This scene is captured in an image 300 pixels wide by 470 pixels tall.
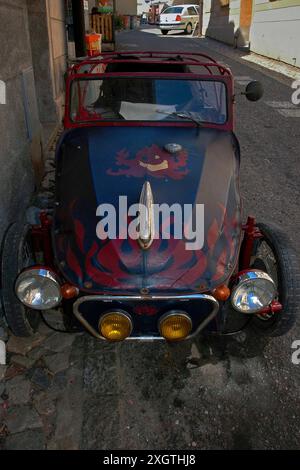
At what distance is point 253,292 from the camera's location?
2.35m

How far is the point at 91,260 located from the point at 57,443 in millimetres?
1097

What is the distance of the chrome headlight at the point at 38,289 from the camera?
2.28 meters

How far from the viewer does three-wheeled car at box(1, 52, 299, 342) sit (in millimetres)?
2277

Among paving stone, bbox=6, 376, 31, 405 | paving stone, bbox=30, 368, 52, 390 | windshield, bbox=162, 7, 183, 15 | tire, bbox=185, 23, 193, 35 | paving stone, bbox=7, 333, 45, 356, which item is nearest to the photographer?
paving stone, bbox=6, 376, 31, 405

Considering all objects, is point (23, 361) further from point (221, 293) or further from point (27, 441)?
point (221, 293)

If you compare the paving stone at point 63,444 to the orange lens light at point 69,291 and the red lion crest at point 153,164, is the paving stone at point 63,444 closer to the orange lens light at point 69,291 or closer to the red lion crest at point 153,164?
the orange lens light at point 69,291

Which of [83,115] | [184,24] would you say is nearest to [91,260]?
[83,115]

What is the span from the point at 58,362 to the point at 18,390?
33 centimetres

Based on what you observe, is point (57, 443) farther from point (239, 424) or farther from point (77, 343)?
point (239, 424)

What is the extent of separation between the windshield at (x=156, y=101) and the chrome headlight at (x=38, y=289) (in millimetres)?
1580

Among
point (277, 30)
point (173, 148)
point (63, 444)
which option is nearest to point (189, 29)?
point (277, 30)

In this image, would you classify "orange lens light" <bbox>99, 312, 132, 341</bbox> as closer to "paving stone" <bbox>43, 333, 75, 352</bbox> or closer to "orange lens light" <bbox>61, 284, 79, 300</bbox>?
"orange lens light" <bbox>61, 284, 79, 300</bbox>

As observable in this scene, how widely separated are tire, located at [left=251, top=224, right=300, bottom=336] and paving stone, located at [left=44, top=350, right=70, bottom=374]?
4.87 feet

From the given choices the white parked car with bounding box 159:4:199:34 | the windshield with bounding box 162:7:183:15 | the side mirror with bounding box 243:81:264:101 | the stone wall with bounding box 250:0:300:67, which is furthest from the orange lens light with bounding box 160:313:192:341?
the windshield with bounding box 162:7:183:15
